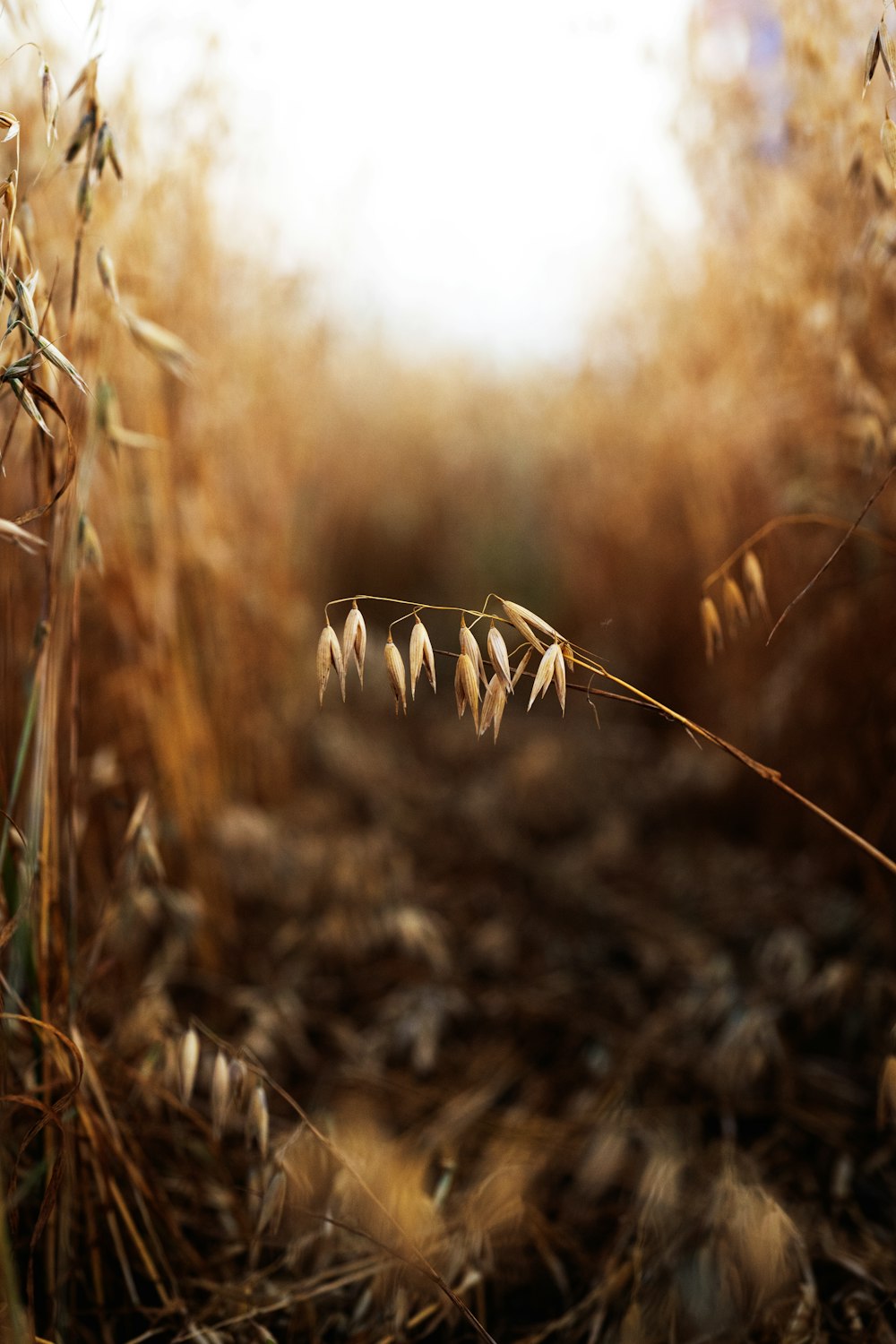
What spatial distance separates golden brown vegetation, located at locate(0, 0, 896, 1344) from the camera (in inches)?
27.2

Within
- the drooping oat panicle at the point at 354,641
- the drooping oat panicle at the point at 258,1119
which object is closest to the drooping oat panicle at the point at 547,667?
the drooping oat panicle at the point at 354,641

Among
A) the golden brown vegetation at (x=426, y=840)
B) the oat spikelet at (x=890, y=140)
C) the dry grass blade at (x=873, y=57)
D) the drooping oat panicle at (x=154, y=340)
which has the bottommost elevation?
the golden brown vegetation at (x=426, y=840)

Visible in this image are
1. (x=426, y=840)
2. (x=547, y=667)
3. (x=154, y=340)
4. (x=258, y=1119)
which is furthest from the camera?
(x=426, y=840)

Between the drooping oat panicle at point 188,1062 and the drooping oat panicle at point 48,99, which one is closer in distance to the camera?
the drooping oat panicle at point 48,99

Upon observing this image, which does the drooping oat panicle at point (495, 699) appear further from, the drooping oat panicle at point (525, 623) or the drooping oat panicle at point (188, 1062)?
the drooping oat panicle at point (188, 1062)

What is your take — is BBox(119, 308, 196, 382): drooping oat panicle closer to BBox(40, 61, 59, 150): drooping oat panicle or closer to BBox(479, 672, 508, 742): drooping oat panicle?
BBox(40, 61, 59, 150): drooping oat panicle

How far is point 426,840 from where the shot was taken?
1.66 m

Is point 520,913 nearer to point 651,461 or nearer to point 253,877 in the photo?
point 253,877

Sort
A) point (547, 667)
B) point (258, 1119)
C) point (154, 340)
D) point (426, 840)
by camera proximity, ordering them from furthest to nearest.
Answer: point (426, 840), point (154, 340), point (258, 1119), point (547, 667)

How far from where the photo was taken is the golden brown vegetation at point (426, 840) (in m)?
0.69

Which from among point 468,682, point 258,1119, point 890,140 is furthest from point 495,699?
point 890,140

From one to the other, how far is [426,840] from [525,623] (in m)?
1.15

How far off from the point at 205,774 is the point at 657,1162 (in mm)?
788

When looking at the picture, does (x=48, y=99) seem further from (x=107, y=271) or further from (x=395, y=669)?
(x=395, y=669)
